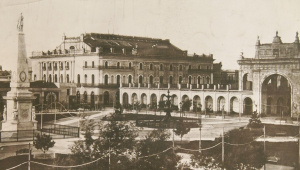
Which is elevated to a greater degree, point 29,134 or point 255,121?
point 255,121

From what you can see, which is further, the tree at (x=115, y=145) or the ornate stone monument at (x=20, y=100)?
the ornate stone monument at (x=20, y=100)

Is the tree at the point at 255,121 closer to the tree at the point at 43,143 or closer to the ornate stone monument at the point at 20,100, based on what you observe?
the tree at the point at 43,143

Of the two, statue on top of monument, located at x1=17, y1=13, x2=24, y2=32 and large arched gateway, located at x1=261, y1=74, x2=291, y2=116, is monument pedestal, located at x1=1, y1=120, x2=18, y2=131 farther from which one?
large arched gateway, located at x1=261, y1=74, x2=291, y2=116

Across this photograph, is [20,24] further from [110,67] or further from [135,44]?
[110,67]

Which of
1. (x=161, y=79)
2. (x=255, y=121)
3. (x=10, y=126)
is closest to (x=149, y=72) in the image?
(x=161, y=79)

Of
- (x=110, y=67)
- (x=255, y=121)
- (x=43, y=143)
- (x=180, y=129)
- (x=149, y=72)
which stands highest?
(x=110, y=67)

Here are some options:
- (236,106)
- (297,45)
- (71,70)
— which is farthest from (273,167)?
(71,70)

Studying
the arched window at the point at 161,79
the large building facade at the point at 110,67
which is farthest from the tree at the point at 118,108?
the arched window at the point at 161,79
